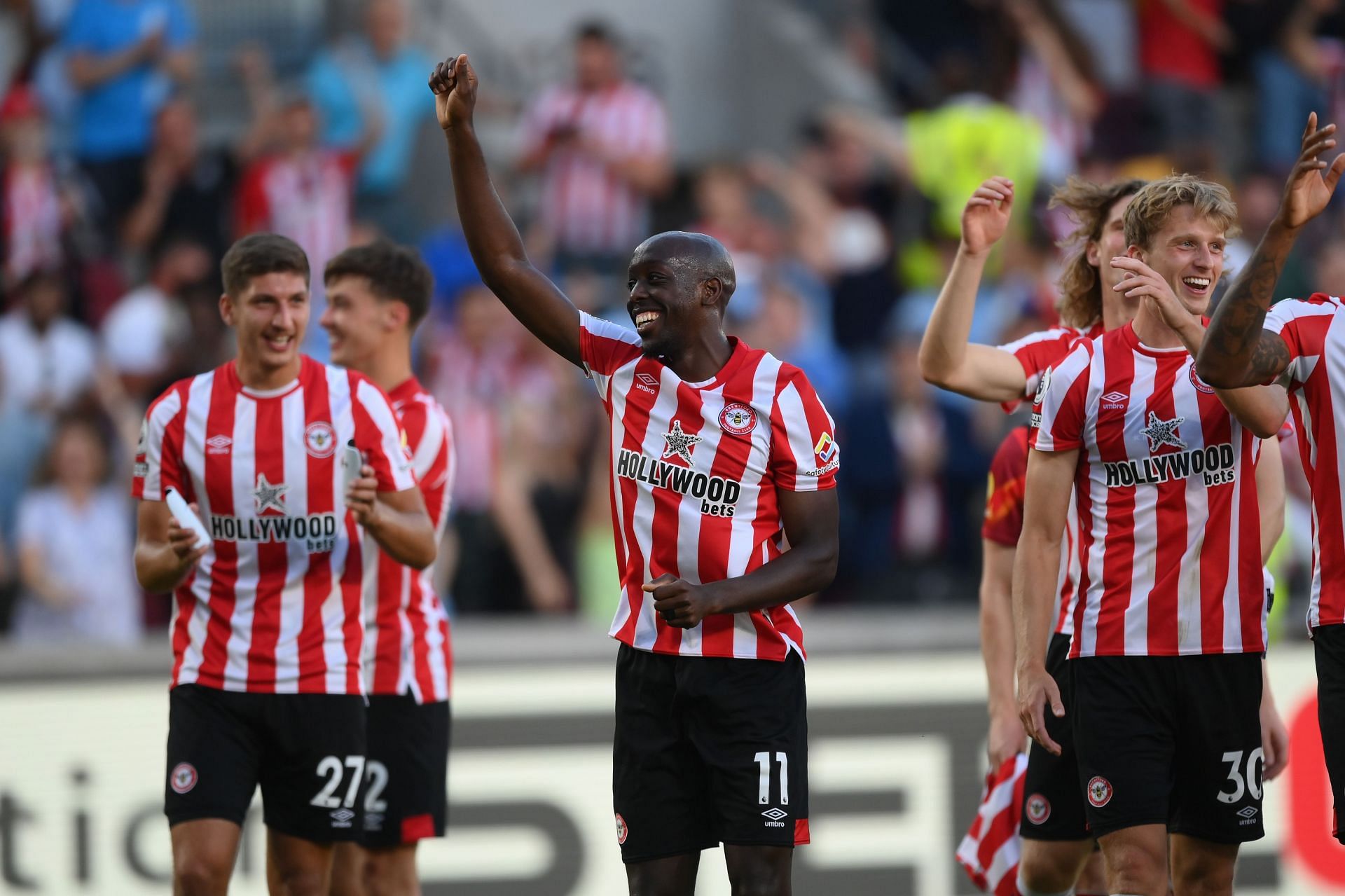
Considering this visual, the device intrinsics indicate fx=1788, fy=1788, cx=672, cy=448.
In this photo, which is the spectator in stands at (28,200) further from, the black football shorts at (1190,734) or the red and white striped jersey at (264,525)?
the black football shorts at (1190,734)

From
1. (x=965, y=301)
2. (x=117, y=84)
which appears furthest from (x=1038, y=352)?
(x=117, y=84)

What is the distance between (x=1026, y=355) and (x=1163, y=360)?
65 cm

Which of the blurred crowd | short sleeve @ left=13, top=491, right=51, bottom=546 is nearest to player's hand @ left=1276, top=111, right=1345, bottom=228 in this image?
the blurred crowd

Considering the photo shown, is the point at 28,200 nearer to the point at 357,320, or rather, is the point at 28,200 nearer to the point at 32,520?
the point at 32,520

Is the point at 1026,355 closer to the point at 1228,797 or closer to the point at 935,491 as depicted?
the point at 1228,797

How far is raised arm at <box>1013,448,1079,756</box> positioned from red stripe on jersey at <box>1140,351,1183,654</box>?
0.29 metres

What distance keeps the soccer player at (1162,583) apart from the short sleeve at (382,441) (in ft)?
7.03

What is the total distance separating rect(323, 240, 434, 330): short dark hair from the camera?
23.7ft

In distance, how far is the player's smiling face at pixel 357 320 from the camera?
7.20 m

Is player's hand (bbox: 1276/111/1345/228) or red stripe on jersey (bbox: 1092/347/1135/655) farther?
red stripe on jersey (bbox: 1092/347/1135/655)

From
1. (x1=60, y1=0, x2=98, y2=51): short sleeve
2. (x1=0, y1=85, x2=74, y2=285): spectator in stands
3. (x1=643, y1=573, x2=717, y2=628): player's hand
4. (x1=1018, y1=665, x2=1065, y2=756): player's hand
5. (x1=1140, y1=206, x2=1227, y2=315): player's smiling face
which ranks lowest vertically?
(x1=1018, y1=665, x2=1065, y2=756): player's hand

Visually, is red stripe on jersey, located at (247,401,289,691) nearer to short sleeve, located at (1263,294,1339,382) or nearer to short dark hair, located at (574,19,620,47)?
short sleeve, located at (1263,294,1339,382)

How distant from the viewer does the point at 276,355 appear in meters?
6.18

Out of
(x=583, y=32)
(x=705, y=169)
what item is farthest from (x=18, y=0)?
(x=705, y=169)
